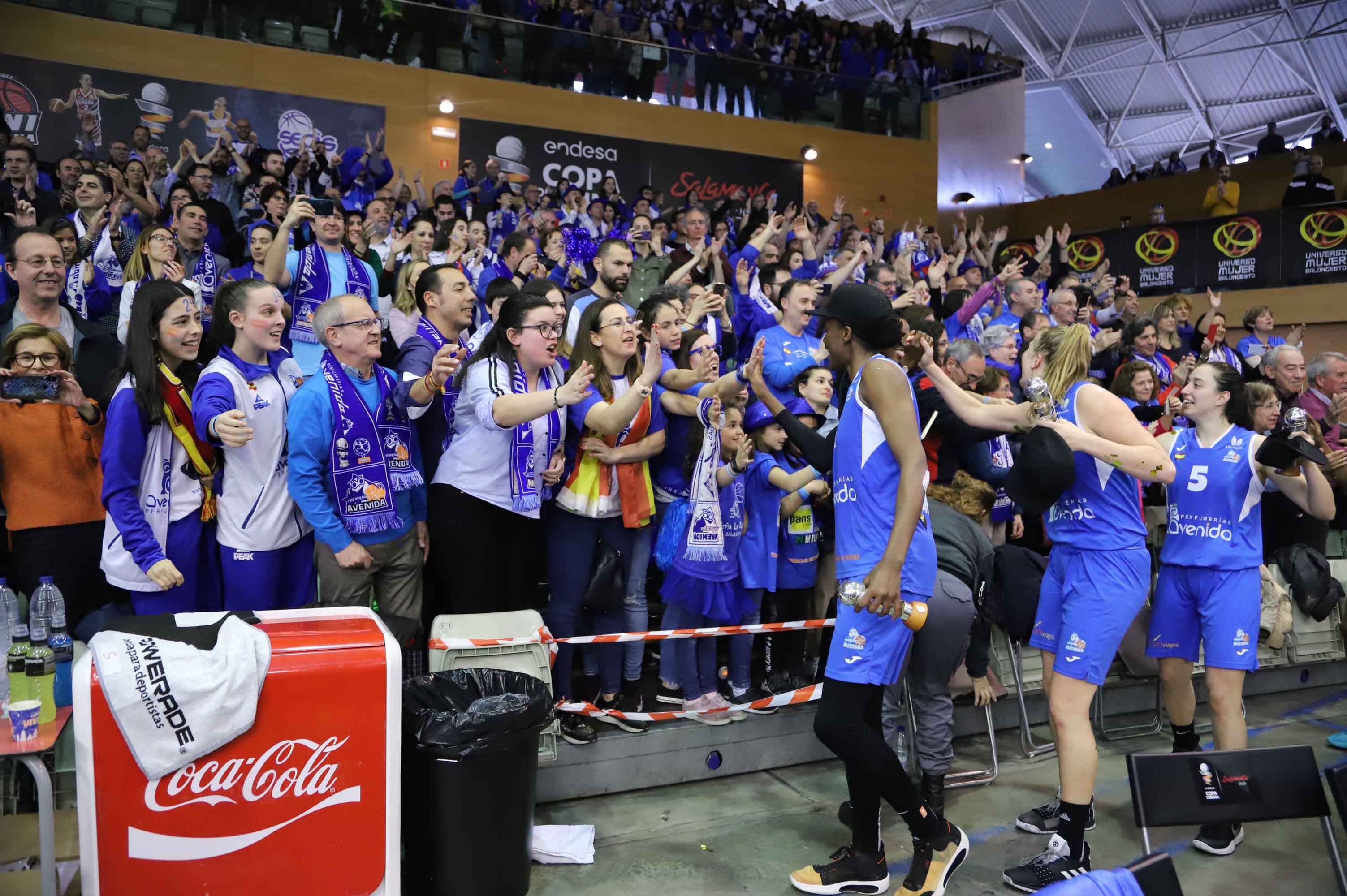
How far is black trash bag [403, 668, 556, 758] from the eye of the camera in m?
3.00

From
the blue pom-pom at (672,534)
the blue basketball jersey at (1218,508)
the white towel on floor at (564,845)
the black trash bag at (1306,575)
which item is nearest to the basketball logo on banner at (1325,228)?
the black trash bag at (1306,575)

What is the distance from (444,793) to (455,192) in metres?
9.13

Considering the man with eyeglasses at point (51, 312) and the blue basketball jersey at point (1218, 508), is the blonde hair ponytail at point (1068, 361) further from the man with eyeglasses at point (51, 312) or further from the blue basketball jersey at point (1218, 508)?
the man with eyeglasses at point (51, 312)

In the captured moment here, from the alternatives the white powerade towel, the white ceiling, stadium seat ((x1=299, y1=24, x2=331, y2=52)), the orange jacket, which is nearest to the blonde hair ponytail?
the white powerade towel

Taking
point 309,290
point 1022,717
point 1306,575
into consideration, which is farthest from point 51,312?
point 1306,575

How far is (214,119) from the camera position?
1163 centimetres

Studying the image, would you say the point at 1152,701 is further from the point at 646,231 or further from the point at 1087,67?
the point at 1087,67

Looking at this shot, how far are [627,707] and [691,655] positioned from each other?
395 mm

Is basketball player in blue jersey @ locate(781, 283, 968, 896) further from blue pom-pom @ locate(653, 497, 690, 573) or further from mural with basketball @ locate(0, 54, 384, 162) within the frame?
mural with basketball @ locate(0, 54, 384, 162)

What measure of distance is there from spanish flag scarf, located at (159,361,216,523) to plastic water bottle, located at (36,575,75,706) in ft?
1.83

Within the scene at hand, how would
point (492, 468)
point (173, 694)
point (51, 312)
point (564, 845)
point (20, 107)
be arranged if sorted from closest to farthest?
point (173, 694), point (564, 845), point (492, 468), point (51, 312), point (20, 107)

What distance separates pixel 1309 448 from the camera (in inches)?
149

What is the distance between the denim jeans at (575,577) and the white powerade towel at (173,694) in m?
1.65

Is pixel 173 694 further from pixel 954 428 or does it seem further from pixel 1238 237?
pixel 1238 237
